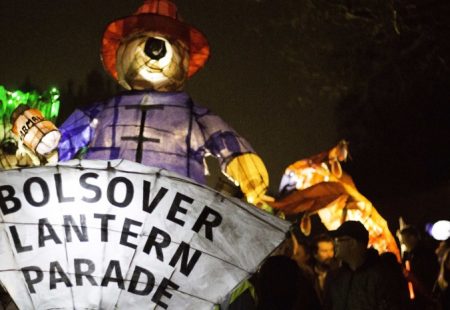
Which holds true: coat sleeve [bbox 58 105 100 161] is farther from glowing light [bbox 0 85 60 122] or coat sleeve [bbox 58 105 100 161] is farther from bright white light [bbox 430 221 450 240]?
bright white light [bbox 430 221 450 240]

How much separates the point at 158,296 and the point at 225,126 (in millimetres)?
1730

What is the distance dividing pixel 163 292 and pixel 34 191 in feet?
2.33

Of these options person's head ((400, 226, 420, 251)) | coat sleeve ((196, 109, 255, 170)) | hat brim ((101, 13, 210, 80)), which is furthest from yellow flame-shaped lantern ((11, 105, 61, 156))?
person's head ((400, 226, 420, 251))

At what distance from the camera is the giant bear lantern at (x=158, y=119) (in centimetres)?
399

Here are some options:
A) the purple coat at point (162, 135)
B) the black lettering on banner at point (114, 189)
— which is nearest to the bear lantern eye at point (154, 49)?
the purple coat at point (162, 135)

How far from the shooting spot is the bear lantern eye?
4.22 metres

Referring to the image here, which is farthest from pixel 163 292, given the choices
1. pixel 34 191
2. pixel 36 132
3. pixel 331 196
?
pixel 331 196

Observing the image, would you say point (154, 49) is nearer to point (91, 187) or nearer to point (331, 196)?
point (91, 187)

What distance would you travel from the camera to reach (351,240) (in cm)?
464

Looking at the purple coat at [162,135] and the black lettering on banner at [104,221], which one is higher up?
the purple coat at [162,135]

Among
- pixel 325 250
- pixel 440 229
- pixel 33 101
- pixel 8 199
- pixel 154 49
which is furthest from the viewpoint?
pixel 440 229

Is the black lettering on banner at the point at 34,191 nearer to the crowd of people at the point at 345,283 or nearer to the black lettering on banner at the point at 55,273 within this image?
the black lettering on banner at the point at 55,273

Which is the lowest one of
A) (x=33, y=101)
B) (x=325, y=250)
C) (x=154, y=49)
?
(x=325, y=250)

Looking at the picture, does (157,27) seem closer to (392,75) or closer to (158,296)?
(158,296)
